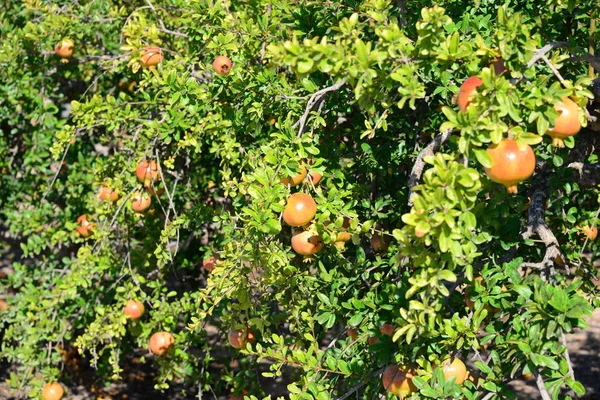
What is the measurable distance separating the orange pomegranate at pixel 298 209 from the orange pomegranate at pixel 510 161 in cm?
65

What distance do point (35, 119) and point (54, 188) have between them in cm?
45

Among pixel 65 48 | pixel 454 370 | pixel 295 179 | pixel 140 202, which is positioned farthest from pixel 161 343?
pixel 454 370

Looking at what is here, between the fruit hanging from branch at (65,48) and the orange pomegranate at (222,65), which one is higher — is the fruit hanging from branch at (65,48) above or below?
below

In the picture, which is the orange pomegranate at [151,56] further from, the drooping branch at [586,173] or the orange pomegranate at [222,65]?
the drooping branch at [586,173]

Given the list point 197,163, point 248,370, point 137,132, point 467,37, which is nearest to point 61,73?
point 197,163

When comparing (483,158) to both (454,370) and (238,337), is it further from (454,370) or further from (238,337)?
(238,337)

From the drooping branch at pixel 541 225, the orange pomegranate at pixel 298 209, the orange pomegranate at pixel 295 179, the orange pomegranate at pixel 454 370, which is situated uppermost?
the orange pomegranate at pixel 295 179

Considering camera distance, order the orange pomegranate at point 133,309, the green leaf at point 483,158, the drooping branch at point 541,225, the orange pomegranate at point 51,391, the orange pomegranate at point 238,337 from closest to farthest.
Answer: the green leaf at point 483,158
the drooping branch at point 541,225
the orange pomegranate at point 238,337
the orange pomegranate at point 133,309
the orange pomegranate at point 51,391

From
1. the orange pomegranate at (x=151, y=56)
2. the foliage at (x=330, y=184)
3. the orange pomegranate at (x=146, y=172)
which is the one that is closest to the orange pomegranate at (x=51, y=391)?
the foliage at (x=330, y=184)

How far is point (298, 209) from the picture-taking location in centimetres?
215

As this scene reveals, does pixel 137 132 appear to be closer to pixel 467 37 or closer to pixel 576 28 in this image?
pixel 467 37

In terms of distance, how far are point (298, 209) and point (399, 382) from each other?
0.58m

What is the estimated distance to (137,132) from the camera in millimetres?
3354

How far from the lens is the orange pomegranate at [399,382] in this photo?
84.7 inches
